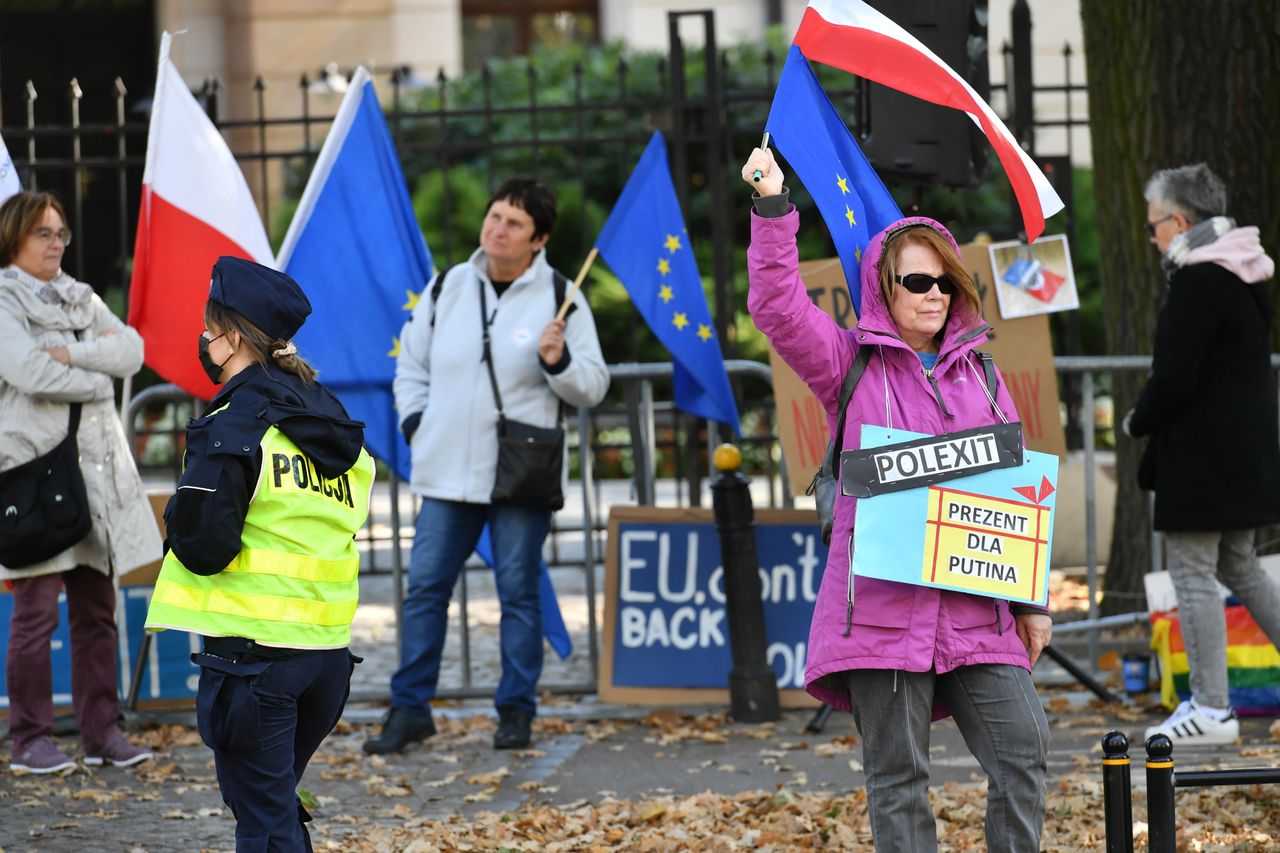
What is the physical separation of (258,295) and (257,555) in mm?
619

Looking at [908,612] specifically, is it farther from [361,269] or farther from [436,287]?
[361,269]

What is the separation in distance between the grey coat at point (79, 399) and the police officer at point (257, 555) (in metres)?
2.09

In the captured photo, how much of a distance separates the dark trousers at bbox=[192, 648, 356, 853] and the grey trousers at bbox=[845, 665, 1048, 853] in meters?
1.34

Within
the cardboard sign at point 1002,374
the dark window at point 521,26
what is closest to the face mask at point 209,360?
the cardboard sign at point 1002,374

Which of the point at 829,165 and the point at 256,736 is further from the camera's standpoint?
the point at 829,165

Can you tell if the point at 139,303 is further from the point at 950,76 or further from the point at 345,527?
the point at 950,76

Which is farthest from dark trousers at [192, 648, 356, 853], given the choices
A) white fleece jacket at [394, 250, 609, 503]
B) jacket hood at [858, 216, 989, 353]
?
white fleece jacket at [394, 250, 609, 503]

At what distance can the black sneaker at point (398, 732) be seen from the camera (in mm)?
6688

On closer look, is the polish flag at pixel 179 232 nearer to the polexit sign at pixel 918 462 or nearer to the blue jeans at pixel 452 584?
the blue jeans at pixel 452 584


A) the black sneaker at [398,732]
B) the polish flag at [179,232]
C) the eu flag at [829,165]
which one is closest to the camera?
the eu flag at [829,165]

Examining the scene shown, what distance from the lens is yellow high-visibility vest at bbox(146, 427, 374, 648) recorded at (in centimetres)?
412

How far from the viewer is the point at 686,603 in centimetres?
734

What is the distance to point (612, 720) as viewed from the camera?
7.35 metres

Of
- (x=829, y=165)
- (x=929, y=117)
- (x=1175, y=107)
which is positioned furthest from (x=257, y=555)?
(x=1175, y=107)
